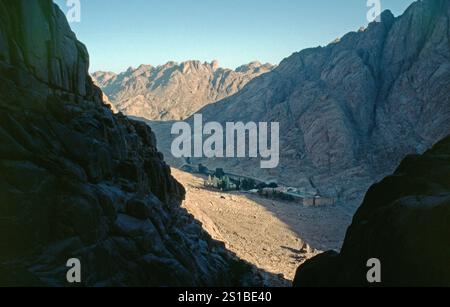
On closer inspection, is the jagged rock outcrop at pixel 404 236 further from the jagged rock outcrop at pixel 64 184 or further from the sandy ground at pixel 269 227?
the sandy ground at pixel 269 227

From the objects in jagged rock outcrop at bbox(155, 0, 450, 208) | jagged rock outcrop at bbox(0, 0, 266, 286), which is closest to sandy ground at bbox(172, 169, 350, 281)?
jagged rock outcrop at bbox(0, 0, 266, 286)

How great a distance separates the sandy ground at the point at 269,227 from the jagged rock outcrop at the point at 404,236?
15101 millimetres

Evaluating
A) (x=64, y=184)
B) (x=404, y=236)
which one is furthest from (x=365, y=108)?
(x=64, y=184)

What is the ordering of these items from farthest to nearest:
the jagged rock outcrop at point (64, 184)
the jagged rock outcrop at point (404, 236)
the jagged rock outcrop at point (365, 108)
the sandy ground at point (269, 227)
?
the jagged rock outcrop at point (365, 108) < the sandy ground at point (269, 227) < the jagged rock outcrop at point (64, 184) < the jagged rock outcrop at point (404, 236)

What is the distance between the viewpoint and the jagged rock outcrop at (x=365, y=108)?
84062 mm

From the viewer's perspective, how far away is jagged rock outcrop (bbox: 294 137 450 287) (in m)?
13.0

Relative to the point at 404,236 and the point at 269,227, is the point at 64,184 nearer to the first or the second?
the point at 404,236

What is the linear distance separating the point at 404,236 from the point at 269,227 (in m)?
38.6

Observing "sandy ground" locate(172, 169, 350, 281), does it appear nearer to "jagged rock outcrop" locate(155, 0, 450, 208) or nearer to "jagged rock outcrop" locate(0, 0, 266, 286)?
"jagged rock outcrop" locate(0, 0, 266, 286)

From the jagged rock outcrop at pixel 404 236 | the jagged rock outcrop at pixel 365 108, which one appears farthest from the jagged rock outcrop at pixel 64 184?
the jagged rock outcrop at pixel 365 108

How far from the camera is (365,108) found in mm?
102125

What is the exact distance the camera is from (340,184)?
81.2 metres

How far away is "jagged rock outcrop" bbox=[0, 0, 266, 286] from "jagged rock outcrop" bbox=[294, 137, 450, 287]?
705 cm

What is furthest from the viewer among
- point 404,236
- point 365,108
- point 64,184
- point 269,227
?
point 365,108
